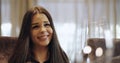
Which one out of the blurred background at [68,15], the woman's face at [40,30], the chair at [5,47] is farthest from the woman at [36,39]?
the blurred background at [68,15]

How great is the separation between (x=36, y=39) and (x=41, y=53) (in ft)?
0.27

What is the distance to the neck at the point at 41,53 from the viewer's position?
1063 millimetres

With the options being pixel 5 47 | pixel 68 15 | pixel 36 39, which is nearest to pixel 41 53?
pixel 36 39

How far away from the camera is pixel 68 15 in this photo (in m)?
3.64

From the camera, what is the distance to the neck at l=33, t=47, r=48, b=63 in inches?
41.9

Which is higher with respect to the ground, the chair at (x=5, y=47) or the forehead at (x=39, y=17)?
the forehead at (x=39, y=17)

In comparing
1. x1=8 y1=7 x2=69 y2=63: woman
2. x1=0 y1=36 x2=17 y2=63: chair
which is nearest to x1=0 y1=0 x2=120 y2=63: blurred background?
x1=0 y1=36 x2=17 y2=63: chair

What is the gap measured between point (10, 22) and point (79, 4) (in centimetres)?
119

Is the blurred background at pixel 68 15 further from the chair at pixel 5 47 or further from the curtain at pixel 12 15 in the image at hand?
the chair at pixel 5 47

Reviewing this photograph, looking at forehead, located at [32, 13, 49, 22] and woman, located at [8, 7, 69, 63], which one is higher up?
forehead, located at [32, 13, 49, 22]

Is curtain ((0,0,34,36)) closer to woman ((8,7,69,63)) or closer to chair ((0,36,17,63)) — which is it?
chair ((0,36,17,63))

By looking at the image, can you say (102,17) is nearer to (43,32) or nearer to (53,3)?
(53,3)

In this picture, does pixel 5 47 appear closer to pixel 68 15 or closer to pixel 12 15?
pixel 12 15

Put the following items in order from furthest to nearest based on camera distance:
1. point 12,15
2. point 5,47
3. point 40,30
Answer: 1. point 12,15
2. point 5,47
3. point 40,30
